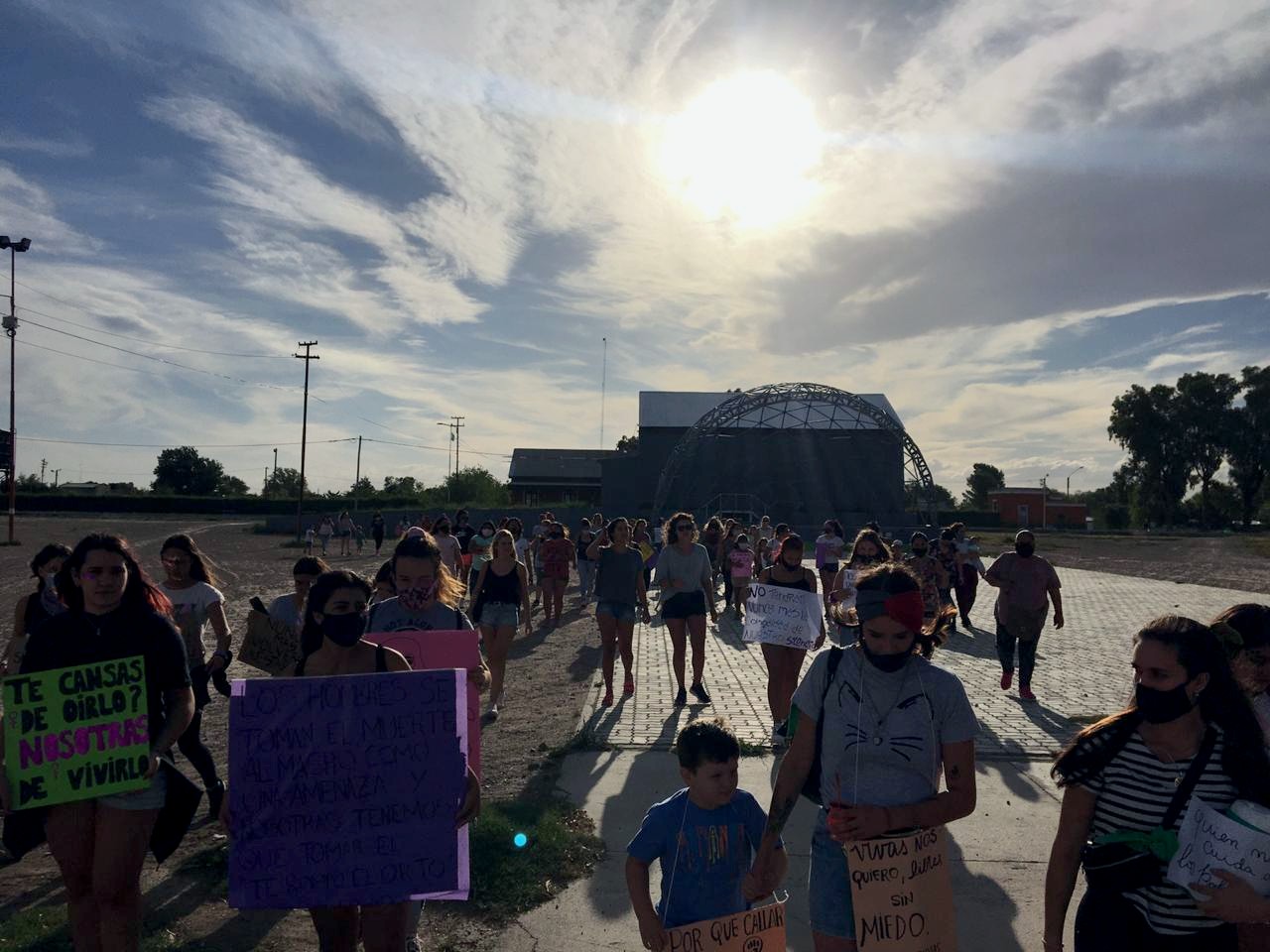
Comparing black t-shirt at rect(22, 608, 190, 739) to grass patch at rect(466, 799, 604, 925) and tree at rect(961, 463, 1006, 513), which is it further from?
tree at rect(961, 463, 1006, 513)

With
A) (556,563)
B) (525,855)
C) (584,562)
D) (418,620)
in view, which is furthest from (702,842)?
(584,562)

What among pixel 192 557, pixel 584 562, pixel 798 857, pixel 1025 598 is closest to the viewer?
pixel 798 857

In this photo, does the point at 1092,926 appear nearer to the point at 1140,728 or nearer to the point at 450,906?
the point at 1140,728

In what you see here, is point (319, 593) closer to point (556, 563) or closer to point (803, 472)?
point (556, 563)

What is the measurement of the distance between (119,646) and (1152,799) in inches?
149

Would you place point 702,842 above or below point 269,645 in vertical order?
below

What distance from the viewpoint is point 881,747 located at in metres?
3.28

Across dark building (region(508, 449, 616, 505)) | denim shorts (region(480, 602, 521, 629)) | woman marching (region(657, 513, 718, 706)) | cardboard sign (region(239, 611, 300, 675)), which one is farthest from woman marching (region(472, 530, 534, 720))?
dark building (region(508, 449, 616, 505))

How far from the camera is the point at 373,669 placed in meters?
3.95

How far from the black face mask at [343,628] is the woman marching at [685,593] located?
6238 millimetres

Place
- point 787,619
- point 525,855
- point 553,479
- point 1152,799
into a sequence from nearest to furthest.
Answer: point 1152,799, point 525,855, point 787,619, point 553,479

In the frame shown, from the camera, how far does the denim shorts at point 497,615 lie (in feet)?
31.0

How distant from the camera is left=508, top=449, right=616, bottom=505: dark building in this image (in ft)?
328

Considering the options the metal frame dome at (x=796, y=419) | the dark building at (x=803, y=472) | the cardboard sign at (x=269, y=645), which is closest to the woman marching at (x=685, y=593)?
the cardboard sign at (x=269, y=645)
